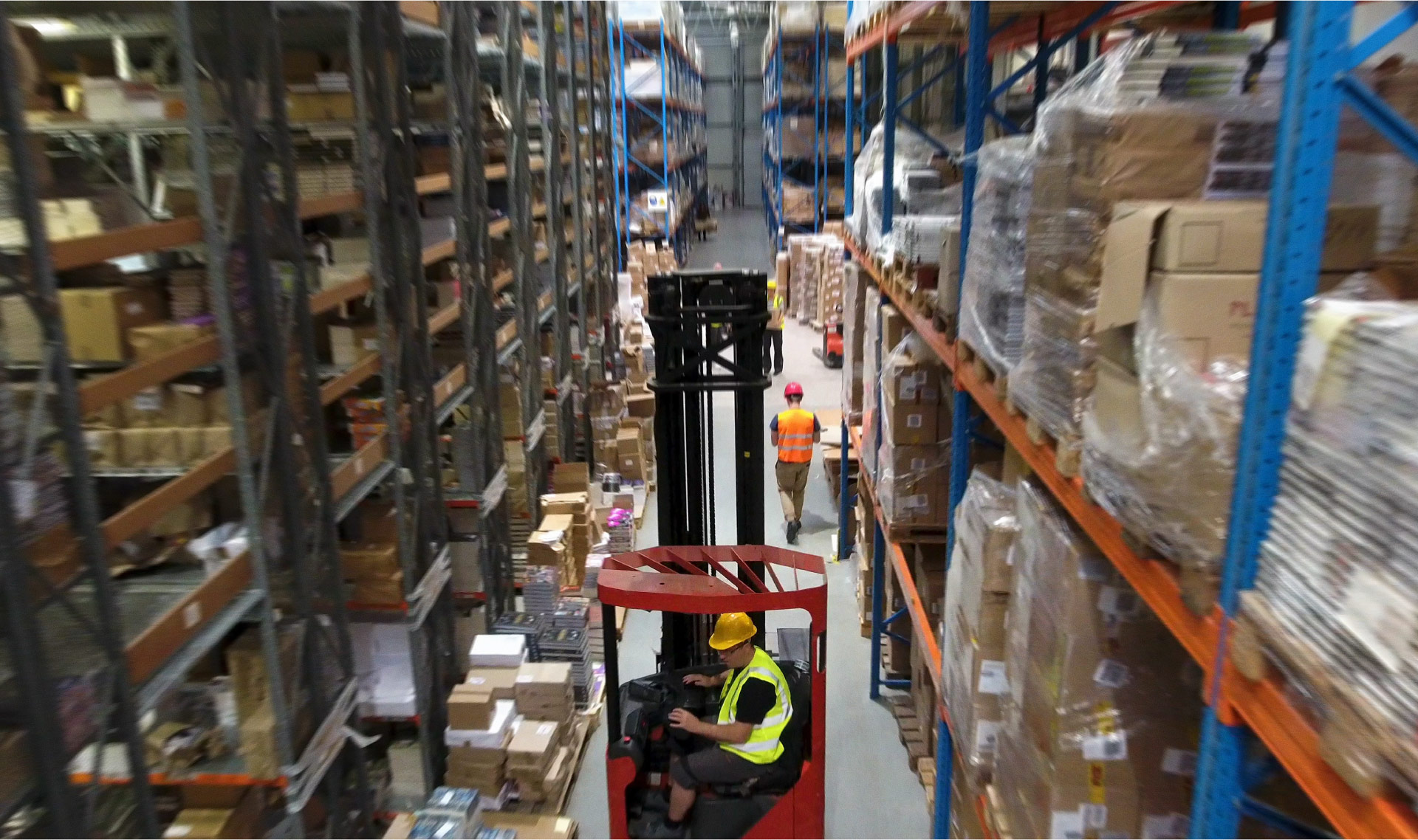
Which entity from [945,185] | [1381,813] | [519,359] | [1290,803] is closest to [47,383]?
[1381,813]

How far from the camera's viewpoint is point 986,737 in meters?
3.42

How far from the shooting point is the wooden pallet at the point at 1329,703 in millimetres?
1250

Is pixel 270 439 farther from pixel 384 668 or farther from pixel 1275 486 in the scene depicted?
pixel 1275 486

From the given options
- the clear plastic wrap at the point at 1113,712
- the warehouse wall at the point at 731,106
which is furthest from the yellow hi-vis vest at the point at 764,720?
the warehouse wall at the point at 731,106

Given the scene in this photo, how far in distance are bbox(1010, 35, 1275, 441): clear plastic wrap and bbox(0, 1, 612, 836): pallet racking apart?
2889mm


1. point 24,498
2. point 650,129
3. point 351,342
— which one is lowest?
point 24,498

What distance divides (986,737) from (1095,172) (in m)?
2.21

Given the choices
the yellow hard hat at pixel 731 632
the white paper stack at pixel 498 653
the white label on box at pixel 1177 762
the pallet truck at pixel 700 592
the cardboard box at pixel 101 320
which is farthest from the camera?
the white paper stack at pixel 498 653

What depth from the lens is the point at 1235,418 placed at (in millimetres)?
1649

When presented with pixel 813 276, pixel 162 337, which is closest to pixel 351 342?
pixel 162 337

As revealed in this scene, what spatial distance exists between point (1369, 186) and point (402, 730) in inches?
233

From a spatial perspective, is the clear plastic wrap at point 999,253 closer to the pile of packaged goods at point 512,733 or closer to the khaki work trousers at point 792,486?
the pile of packaged goods at point 512,733

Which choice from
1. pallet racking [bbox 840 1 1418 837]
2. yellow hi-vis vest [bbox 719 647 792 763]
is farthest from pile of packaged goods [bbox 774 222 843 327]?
pallet racking [bbox 840 1 1418 837]

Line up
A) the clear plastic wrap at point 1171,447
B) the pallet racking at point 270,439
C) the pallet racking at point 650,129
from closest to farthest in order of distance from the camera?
the clear plastic wrap at point 1171,447 → the pallet racking at point 270,439 → the pallet racking at point 650,129
